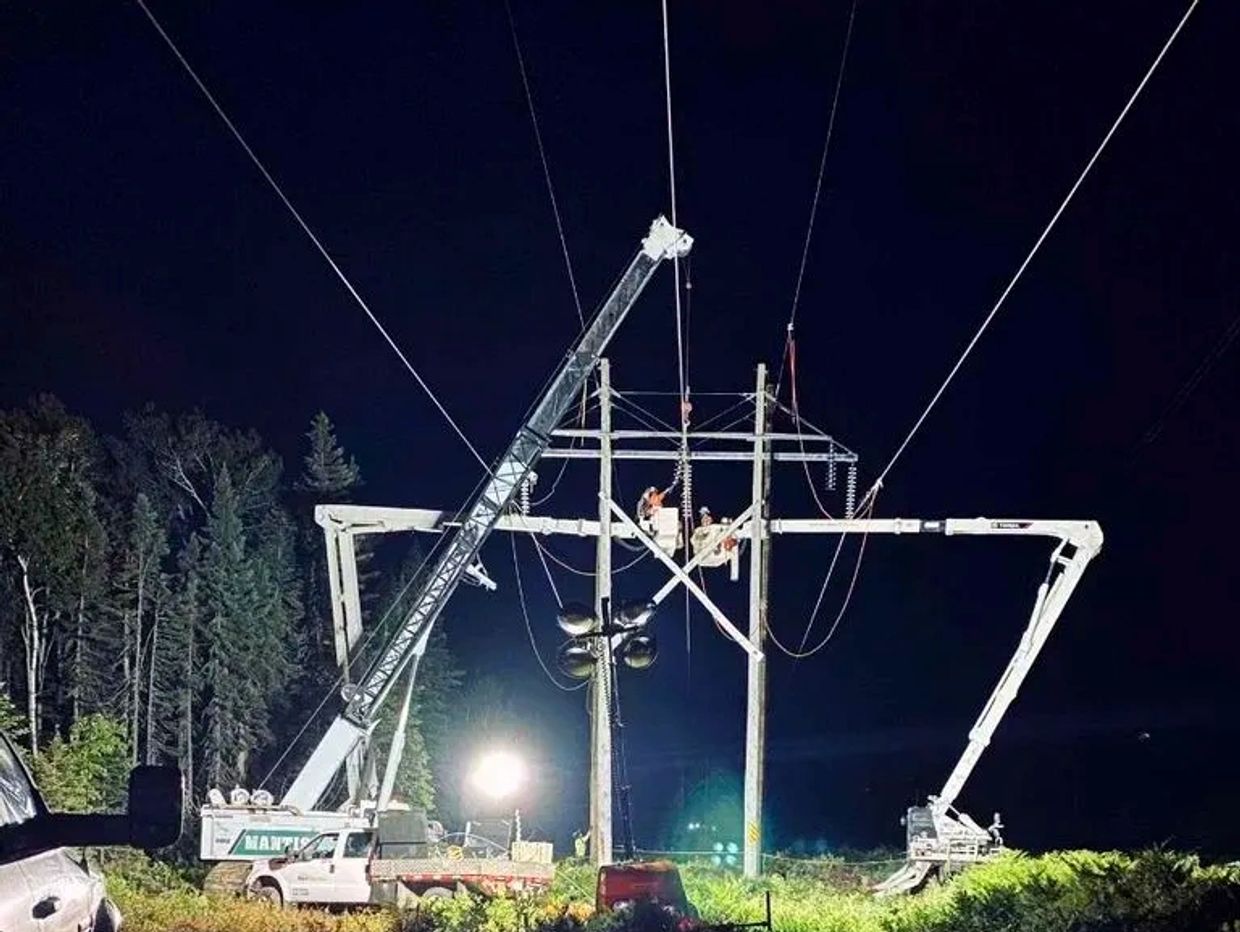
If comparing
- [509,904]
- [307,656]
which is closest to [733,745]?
[307,656]

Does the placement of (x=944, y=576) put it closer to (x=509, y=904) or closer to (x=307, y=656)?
(x=307, y=656)

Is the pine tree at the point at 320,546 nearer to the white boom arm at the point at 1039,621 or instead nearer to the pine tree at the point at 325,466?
the pine tree at the point at 325,466

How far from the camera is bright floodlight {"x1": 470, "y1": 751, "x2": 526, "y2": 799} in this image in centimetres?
2747

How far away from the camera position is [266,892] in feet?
71.8

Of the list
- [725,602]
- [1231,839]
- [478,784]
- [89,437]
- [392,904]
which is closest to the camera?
[392,904]

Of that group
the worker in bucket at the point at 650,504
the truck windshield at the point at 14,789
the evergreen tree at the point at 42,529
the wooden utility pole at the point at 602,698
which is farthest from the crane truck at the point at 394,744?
the truck windshield at the point at 14,789

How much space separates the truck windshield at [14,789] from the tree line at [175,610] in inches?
1278

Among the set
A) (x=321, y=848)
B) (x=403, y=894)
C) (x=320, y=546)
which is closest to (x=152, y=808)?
(x=403, y=894)

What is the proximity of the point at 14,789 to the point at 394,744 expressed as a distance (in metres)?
21.2

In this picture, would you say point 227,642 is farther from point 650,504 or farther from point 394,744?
point 650,504

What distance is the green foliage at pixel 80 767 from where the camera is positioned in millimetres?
25641

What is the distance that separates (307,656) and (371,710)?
24778 mm

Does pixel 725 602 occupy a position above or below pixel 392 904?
above

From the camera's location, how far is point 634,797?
214 ft
